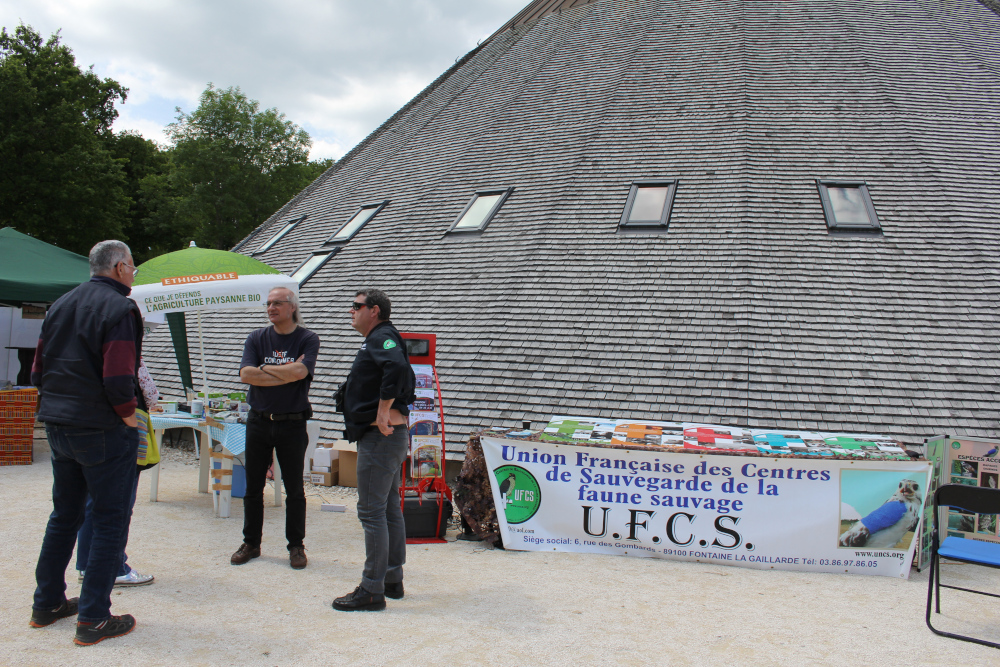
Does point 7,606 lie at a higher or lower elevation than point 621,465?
lower

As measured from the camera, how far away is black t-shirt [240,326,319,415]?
5086mm

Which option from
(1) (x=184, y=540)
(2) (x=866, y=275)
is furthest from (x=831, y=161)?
(1) (x=184, y=540)

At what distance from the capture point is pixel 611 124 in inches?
452

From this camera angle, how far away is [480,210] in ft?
36.3

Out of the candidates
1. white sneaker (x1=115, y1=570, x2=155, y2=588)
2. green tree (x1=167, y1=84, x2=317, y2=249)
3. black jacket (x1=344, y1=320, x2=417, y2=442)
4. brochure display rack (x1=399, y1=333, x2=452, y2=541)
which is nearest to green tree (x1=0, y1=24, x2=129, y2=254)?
green tree (x1=167, y1=84, x2=317, y2=249)

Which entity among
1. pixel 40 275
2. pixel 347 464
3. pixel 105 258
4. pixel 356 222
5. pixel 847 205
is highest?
pixel 356 222

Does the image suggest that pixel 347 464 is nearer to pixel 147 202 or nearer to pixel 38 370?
pixel 38 370

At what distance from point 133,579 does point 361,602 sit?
1.65 meters

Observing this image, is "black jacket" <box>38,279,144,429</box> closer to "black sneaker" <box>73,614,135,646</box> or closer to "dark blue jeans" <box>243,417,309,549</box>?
"black sneaker" <box>73,614,135,646</box>

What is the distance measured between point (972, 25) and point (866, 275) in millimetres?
9261

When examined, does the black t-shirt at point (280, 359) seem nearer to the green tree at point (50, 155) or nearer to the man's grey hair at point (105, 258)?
the man's grey hair at point (105, 258)

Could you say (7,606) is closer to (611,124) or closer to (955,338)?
(955,338)

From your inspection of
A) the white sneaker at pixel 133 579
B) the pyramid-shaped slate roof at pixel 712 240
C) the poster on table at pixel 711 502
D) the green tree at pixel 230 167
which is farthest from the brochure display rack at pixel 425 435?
the green tree at pixel 230 167

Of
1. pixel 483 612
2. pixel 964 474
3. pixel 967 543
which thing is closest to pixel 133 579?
pixel 483 612
